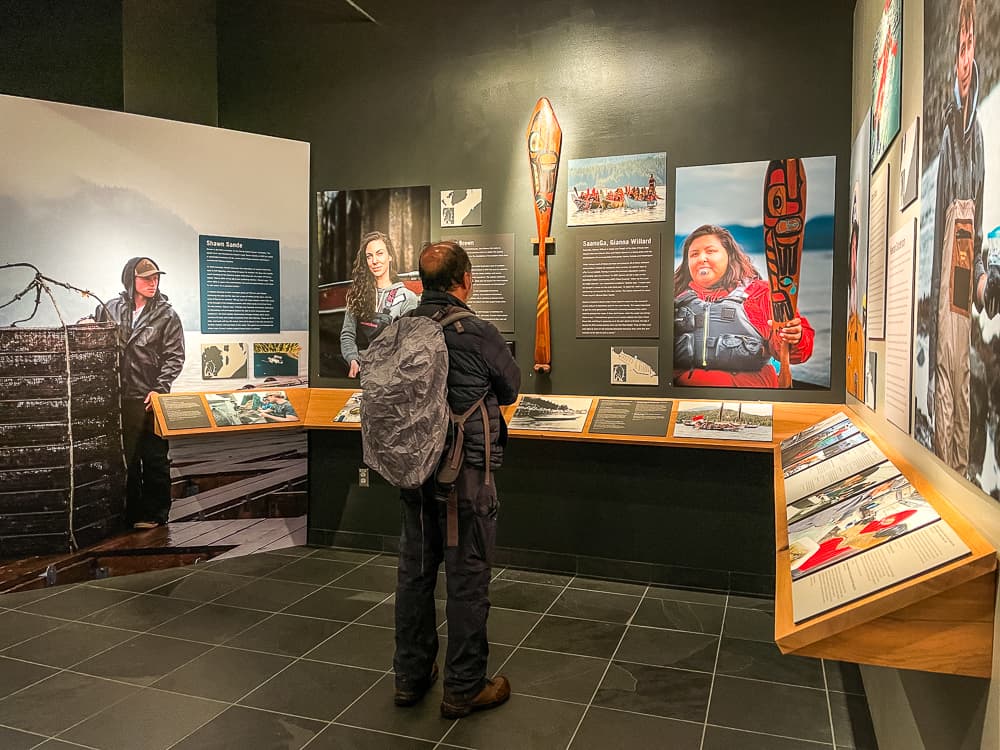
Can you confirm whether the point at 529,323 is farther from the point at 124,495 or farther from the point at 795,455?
the point at 124,495

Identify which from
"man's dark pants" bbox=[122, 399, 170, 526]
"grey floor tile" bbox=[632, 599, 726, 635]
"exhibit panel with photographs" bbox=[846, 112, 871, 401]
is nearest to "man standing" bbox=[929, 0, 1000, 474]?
"exhibit panel with photographs" bbox=[846, 112, 871, 401]

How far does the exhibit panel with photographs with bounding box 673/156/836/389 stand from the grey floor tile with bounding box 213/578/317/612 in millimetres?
2283

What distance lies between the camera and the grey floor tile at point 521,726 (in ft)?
8.13

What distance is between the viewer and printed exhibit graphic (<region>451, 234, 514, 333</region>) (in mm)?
4355

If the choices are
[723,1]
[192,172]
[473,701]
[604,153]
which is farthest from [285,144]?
[473,701]

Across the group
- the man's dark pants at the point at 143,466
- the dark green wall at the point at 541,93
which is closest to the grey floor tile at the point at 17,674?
the man's dark pants at the point at 143,466

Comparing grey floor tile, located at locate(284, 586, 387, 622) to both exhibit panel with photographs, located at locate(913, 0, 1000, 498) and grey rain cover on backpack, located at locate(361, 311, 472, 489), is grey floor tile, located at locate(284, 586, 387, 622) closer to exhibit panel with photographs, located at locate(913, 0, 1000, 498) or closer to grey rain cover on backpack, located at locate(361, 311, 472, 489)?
grey rain cover on backpack, located at locate(361, 311, 472, 489)

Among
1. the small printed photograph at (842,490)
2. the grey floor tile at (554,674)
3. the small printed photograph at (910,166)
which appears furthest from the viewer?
the grey floor tile at (554,674)

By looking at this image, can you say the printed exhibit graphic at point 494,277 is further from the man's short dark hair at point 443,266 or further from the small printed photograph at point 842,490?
the small printed photograph at point 842,490

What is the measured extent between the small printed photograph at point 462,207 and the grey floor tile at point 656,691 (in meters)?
2.58

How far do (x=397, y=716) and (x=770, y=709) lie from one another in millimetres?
1320

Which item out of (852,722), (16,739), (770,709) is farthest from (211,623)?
(852,722)

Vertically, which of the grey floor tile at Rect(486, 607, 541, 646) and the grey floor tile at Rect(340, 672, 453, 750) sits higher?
the grey floor tile at Rect(486, 607, 541, 646)

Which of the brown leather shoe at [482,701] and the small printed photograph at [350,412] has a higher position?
A: the small printed photograph at [350,412]
